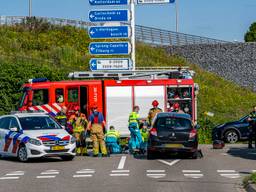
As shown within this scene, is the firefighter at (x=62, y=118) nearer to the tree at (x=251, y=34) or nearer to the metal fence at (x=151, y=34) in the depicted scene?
the metal fence at (x=151, y=34)

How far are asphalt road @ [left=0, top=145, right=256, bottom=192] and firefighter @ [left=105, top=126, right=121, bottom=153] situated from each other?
115 centimetres

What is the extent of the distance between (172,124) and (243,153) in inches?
152

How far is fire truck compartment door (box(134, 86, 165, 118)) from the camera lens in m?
32.2

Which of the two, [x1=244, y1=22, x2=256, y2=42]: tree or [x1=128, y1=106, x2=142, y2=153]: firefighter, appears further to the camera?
[x1=244, y1=22, x2=256, y2=42]: tree

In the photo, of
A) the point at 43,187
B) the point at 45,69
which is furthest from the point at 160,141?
the point at 45,69

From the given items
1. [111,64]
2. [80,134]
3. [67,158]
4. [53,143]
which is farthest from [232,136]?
[53,143]

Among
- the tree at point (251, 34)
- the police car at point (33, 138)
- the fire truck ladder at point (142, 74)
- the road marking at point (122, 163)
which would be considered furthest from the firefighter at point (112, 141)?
the tree at point (251, 34)

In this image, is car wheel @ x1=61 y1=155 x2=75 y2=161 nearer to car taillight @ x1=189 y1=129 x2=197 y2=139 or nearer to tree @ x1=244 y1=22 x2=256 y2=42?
car taillight @ x1=189 y1=129 x2=197 y2=139

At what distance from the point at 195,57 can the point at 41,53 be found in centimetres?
1459

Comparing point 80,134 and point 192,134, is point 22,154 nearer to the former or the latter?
point 80,134

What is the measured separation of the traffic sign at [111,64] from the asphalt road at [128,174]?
440 inches

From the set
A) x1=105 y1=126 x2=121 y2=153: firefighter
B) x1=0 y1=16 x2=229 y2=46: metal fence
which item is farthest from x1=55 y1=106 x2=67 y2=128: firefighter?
x1=0 y1=16 x2=229 y2=46: metal fence

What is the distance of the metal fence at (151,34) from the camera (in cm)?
5738

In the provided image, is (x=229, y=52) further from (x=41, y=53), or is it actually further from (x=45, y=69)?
(x=45, y=69)
